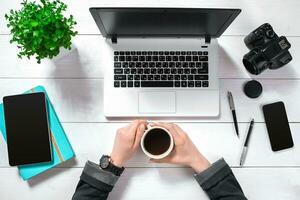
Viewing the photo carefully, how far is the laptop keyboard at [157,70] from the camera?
978 millimetres

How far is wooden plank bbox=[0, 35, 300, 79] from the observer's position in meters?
1.02

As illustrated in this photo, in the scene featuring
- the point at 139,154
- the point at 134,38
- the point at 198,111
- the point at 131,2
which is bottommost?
the point at 139,154

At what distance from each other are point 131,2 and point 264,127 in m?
0.55

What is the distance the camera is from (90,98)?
1.01 meters

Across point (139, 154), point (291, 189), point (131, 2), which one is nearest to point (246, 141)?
point (291, 189)

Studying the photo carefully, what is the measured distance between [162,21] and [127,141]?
1.11ft

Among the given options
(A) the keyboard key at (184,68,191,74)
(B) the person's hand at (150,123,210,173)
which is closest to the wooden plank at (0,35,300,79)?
(A) the keyboard key at (184,68,191,74)

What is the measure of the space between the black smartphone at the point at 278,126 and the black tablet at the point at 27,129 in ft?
2.12

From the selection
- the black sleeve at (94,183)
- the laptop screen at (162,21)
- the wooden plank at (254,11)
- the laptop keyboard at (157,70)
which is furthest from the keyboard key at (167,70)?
the black sleeve at (94,183)

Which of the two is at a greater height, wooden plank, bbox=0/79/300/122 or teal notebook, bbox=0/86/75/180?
wooden plank, bbox=0/79/300/122

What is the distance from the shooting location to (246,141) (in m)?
1.00

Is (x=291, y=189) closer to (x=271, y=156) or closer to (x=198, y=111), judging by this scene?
(x=271, y=156)

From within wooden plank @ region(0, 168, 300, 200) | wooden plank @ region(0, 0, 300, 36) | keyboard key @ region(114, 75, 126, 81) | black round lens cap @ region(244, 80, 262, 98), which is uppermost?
wooden plank @ region(0, 0, 300, 36)

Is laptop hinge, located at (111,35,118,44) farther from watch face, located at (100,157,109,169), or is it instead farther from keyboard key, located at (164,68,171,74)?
watch face, located at (100,157,109,169)
